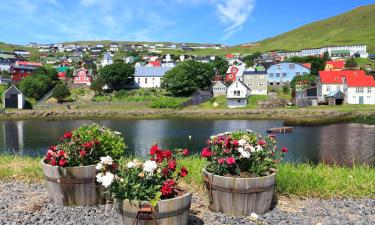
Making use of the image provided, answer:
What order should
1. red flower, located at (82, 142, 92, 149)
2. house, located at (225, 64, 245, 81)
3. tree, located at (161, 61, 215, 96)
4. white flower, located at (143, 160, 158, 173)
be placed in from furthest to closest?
house, located at (225, 64, 245, 81), tree, located at (161, 61, 215, 96), red flower, located at (82, 142, 92, 149), white flower, located at (143, 160, 158, 173)

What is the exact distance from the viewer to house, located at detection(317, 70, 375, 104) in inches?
2896

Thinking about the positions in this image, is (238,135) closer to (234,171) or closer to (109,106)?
(234,171)

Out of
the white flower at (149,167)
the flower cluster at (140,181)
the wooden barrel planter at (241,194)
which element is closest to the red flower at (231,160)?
the wooden barrel planter at (241,194)

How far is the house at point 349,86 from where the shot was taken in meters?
73.6

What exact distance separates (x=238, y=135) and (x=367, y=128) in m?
48.2

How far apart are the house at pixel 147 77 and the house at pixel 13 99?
29.1 m

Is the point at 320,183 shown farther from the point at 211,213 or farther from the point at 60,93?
the point at 60,93

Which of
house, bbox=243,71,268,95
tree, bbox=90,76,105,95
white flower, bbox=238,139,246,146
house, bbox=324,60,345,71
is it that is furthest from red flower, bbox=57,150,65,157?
house, bbox=324,60,345,71

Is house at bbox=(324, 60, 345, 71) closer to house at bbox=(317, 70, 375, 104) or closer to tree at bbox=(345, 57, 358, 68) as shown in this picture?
tree at bbox=(345, 57, 358, 68)

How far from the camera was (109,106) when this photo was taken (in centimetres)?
8075

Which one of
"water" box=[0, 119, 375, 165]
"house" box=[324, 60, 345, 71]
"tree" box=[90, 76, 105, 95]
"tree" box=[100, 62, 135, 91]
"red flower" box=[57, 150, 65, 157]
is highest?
"house" box=[324, 60, 345, 71]

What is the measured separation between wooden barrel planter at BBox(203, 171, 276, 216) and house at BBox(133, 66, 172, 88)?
3815 inches

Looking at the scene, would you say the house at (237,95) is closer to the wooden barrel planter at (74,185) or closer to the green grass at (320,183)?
the green grass at (320,183)

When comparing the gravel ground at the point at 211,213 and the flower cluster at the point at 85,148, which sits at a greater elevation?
the flower cluster at the point at 85,148
